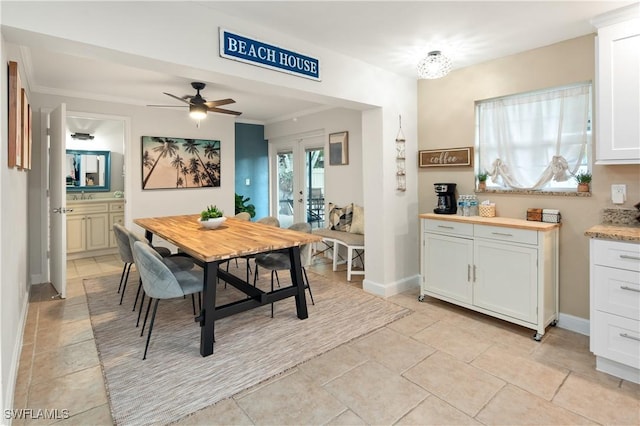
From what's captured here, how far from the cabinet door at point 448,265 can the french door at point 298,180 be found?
2691mm

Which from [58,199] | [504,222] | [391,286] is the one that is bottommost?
[391,286]

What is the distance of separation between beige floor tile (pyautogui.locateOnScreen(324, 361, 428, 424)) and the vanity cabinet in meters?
5.26

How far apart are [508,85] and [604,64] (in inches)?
33.8

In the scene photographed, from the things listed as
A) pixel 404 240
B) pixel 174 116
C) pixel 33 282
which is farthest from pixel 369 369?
pixel 174 116

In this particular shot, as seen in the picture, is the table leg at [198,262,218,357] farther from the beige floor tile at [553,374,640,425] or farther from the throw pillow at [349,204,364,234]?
the throw pillow at [349,204,364,234]

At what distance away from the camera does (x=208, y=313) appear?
8.32 ft

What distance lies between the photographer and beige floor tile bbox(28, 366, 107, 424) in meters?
1.98

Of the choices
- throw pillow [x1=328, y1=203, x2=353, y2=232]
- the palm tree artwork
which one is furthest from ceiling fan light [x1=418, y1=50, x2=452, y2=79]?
the palm tree artwork

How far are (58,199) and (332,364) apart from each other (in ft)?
11.1

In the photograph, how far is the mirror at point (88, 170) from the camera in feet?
19.9

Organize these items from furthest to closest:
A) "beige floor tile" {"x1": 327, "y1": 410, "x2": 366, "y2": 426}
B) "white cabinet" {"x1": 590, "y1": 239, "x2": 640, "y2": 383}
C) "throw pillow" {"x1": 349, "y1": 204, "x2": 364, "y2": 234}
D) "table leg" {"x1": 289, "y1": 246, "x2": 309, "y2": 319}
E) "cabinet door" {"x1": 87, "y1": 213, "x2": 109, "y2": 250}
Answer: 1. "cabinet door" {"x1": 87, "y1": 213, "x2": 109, "y2": 250}
2. "throw pillow" {"x1": 349, "y1": 204, "x2": 364, "y2": 234}
3. "table leg" {"x1": 289, "y1": 246, "x2": 309, "y2": 319}
4. "white cabinet" {"x1": 590, "y1": 239, "x2": 640, "y2": 383}
5. "beige floor tile" {"x1": 327, "y1": 410, "x2": 366, "y2": 426}

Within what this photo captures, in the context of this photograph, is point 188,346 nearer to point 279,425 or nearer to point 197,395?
point 197,395

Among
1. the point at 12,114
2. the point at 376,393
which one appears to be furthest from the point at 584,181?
the point at 12,114

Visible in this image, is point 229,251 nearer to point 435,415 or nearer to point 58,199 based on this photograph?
point 435,415
